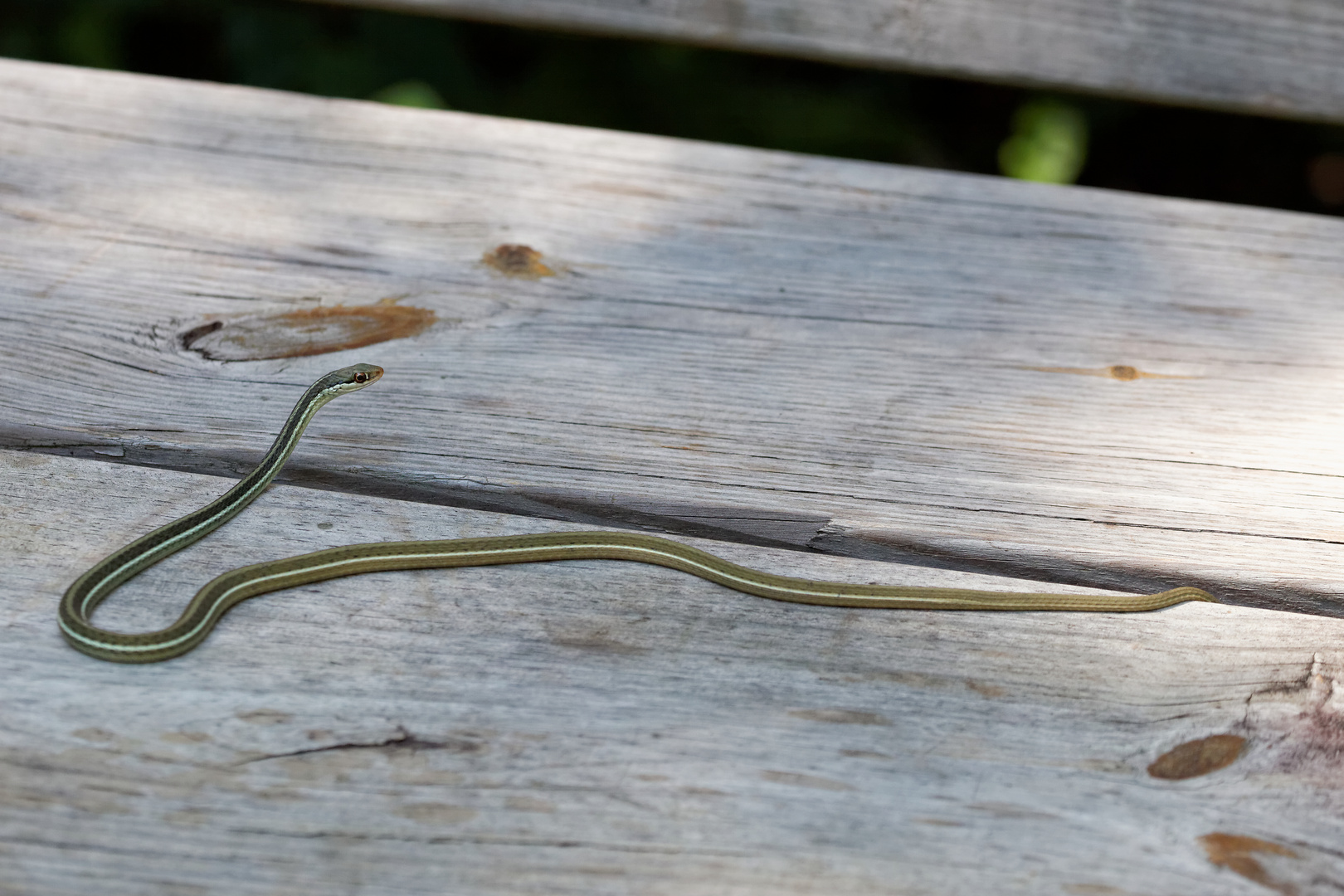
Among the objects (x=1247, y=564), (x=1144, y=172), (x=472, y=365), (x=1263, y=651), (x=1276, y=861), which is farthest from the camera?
(x=1144, y=172)

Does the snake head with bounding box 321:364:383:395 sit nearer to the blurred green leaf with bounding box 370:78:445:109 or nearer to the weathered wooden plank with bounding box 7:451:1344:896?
the weathered wooden plank with bounding box 7:451:1344:896

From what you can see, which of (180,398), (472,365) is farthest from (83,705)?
(472,365)

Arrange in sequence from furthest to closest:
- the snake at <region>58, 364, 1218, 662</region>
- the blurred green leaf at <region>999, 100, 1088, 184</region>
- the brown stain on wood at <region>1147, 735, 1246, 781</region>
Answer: the blurred green leaf at <region>999, 100, 1088, 184</region> → the snake at <region>58, 364, 1218, 662</region> → the brown stain on wood at <region>1147, 735, 1246, 781</region>

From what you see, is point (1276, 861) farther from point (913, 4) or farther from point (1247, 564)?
point (913, 4)

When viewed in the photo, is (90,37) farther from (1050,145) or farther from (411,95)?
(1050,145)

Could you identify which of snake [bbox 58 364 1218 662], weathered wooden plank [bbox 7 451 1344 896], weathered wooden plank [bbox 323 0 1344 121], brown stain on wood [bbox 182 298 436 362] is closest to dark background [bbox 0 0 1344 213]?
weathered wooden plank [bbox 323 0 1344 121]
